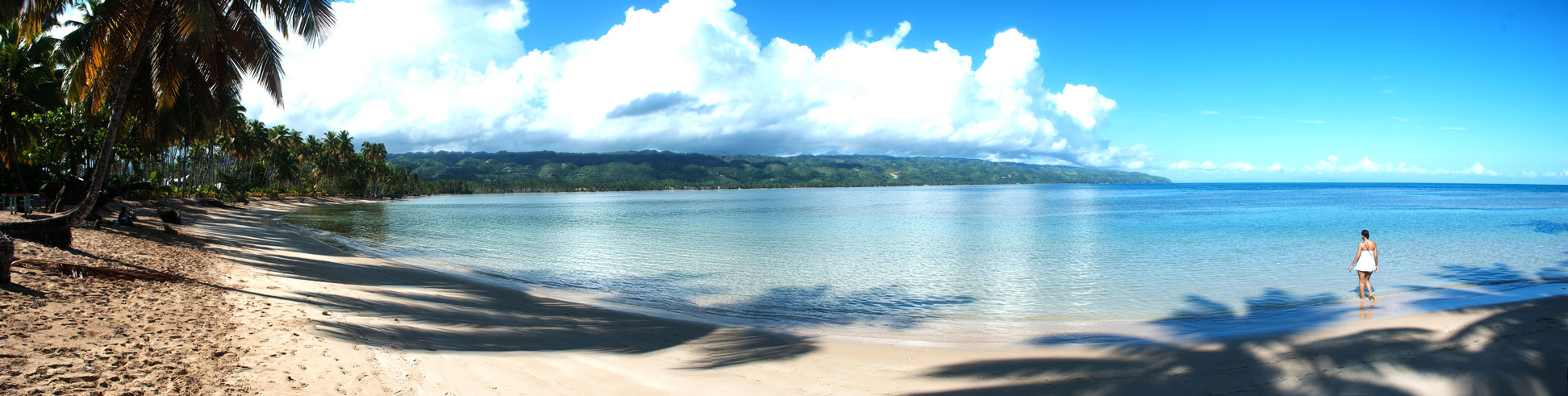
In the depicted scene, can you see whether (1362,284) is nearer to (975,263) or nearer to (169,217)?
(975,263)

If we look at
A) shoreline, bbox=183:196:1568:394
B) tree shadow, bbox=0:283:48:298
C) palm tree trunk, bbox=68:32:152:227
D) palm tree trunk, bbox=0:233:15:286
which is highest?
palm tree trunk, bbox=68:32:152:227

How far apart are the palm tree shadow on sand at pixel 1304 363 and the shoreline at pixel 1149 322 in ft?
1.22

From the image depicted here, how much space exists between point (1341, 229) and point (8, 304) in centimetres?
4494

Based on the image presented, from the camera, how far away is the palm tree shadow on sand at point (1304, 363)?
6.39 metres

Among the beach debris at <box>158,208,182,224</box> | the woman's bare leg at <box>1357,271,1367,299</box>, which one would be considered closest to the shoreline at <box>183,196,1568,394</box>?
the woman's bare leg at <box>1357,271,1367,299</box>

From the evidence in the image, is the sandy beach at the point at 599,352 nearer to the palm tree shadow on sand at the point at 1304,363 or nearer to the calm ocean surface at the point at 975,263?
the palm tree shadow on sand at the point at 1304,363

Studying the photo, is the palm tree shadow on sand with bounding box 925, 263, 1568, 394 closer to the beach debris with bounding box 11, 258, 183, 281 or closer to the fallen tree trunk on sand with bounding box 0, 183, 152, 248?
the beach debris with bounding box 11, 258, 183, 281

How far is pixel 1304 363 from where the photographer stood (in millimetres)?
7242

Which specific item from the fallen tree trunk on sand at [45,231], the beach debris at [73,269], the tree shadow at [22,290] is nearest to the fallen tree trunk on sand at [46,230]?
the fallen tree trunk on sand at [45,231]

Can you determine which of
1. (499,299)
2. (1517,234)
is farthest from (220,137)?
(1517,234)

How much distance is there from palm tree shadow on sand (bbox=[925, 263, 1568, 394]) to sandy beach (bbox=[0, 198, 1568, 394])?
0.11ft

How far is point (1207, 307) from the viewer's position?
12.4 meters

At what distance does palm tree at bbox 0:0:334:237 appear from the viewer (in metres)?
11.9

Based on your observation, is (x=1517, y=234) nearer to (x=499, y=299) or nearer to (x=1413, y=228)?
(x=1413, y=228)
